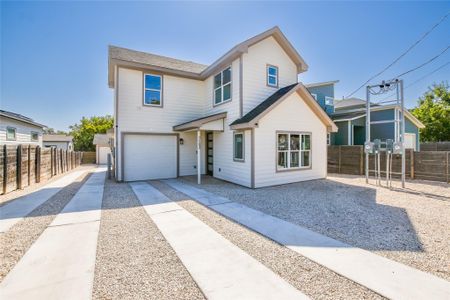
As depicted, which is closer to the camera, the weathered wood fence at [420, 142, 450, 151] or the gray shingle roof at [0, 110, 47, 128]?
the gray shingle roof at [0, 110, 47, 128]

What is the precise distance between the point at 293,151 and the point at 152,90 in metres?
7.93

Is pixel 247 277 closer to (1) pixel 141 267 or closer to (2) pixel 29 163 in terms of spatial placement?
(1) pixel 141 267

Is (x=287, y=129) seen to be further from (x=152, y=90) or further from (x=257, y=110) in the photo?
(x=152, y=90)

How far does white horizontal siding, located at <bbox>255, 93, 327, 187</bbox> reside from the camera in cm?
887

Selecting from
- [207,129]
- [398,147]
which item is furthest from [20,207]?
[398,147]

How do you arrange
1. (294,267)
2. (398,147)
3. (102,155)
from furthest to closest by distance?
(102,155) → (398,147) → (294,267)

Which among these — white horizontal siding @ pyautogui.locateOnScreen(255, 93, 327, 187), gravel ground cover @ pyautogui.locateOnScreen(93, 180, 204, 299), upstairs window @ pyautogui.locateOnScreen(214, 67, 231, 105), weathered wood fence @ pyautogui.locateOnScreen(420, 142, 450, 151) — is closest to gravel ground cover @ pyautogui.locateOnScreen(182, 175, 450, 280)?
white horizontal siding @ pyautogui.locateOnScreen(255, 93, 327, 187)

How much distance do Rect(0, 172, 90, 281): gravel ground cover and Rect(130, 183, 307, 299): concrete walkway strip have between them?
2.27 meters

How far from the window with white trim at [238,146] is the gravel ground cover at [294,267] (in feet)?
15.8

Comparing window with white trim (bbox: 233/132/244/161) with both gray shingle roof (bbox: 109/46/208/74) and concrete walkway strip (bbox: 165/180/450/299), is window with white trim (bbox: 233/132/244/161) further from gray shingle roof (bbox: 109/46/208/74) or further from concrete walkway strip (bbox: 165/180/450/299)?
gray shingle roof (bbox: 109/46/208/74)

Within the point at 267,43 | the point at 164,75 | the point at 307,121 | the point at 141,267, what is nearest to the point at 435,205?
the point at 307,121

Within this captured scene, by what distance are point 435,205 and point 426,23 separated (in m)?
9.38

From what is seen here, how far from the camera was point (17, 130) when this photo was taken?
15.5 metres

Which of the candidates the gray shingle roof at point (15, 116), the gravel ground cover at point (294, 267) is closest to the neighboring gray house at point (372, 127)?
the gravel ground cover at point (294, 267)
